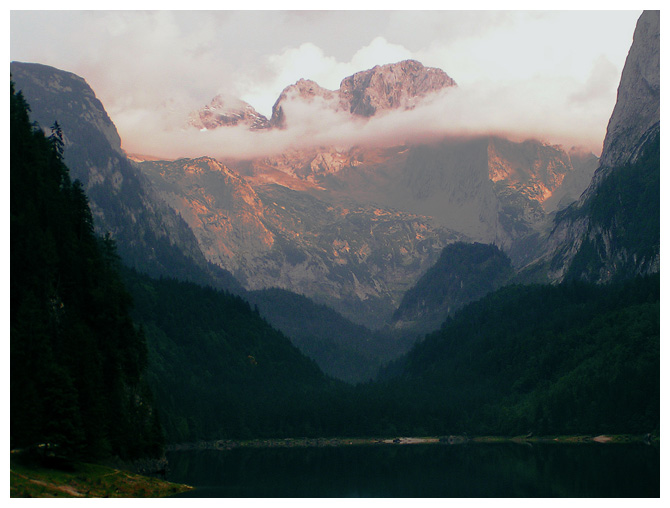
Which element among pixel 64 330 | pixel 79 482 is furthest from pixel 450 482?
pixel 64 330

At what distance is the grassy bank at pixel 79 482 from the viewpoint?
11338 cm

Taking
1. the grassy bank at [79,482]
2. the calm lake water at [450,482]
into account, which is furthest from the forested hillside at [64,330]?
the calm lake water at [450,482]

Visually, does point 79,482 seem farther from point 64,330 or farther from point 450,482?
point 450,482

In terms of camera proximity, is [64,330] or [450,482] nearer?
[64,330]

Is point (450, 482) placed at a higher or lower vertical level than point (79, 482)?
lower

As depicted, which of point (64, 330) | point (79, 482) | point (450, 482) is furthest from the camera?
point (450, 482)

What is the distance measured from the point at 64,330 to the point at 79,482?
107 ft

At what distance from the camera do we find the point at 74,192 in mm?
182750

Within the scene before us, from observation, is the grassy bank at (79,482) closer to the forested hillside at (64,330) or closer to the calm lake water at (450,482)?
the forested hillside at (64,330)

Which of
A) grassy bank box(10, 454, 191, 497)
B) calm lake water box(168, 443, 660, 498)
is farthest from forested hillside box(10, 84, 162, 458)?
calm lake water box(168, 443, 660, 498)

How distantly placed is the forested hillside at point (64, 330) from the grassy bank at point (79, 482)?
306cm

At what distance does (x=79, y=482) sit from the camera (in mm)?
127000
